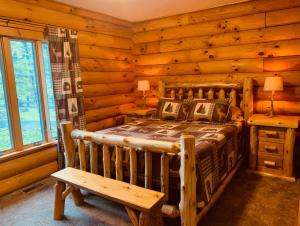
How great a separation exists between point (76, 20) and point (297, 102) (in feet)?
10.9

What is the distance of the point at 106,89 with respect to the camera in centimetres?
395

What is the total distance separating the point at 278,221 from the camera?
2.01 m

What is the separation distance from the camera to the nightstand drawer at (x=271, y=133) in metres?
2.80

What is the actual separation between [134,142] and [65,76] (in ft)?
5.79

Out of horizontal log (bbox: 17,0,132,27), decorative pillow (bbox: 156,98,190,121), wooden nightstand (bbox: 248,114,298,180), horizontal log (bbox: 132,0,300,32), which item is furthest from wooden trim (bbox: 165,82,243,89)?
horizontal log (bbox: 17,0,132,27)

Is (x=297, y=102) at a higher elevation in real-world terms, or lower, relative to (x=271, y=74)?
lower

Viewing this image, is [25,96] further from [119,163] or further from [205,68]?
[205,68]

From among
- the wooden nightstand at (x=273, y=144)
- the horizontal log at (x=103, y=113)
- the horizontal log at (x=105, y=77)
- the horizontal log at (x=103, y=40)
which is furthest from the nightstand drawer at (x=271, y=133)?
the horizontal log at (x=103, y=40)

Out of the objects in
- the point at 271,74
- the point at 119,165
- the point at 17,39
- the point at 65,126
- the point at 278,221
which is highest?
the point at 17,39

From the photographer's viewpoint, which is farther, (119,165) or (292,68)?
(292,68)

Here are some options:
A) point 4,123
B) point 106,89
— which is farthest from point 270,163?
point 4,123

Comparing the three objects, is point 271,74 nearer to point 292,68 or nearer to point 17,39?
point 292,68

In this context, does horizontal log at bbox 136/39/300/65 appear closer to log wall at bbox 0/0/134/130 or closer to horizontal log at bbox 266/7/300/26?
horizontal log at bbox 266/7/300/26

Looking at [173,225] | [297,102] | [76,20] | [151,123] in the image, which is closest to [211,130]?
[151,123]
